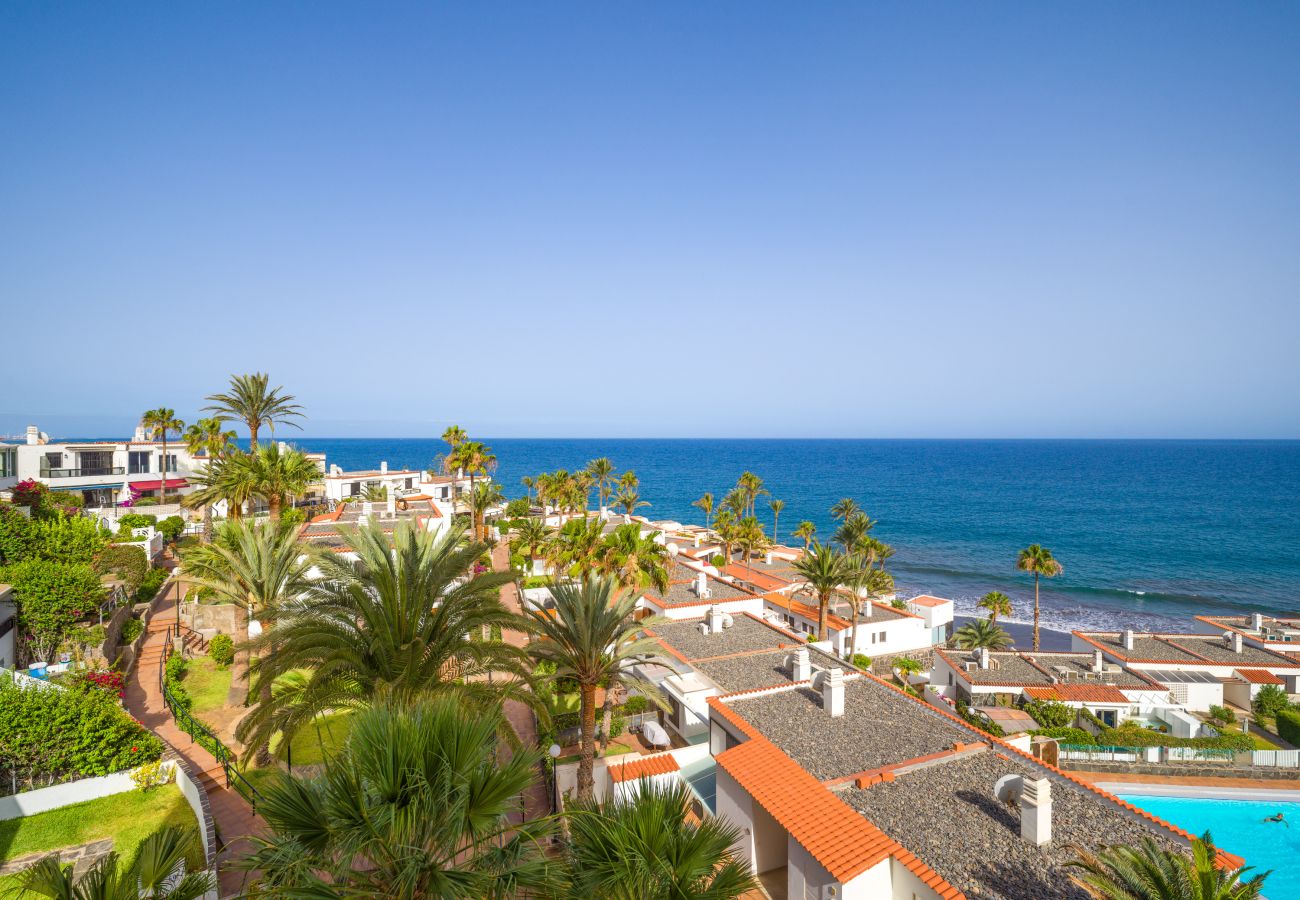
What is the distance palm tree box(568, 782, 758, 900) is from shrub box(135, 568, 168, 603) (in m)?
36.7

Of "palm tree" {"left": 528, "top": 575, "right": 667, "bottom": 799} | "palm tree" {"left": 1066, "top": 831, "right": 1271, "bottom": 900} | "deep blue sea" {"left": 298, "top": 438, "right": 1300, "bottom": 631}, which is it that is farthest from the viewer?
"deep blue sea" {"left": 298, "top": 438, "right": 1300, "bottom": 631}

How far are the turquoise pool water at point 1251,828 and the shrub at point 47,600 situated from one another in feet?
141

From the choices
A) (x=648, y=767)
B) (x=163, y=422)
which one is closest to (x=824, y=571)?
(x=648, y=767)

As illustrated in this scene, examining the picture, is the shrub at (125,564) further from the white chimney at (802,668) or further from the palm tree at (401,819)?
the palm tree at (401,819)

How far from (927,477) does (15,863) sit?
20084 cm

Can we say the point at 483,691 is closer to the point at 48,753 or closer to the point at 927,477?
the point at 48,753

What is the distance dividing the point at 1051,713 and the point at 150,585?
159 feet

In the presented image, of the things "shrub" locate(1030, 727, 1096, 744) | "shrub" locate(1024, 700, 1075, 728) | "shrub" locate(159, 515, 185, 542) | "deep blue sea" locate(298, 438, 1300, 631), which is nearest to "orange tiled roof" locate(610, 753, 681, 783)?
"shrub" locate(1030, 727, 1096, 744)

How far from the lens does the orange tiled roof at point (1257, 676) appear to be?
36.0 meters

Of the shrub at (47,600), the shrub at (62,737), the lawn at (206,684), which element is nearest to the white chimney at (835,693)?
the shrub at (62,737)

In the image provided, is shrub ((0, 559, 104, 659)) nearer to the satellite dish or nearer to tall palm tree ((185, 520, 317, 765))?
tall palm tree ((185, 520, 317, 765))

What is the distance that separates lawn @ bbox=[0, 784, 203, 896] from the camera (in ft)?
49.8

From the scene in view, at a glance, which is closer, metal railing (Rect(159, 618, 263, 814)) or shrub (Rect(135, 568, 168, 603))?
metal railing (Rect(159, 618, 263, 814))

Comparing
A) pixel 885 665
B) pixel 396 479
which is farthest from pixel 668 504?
pixel 885 665
